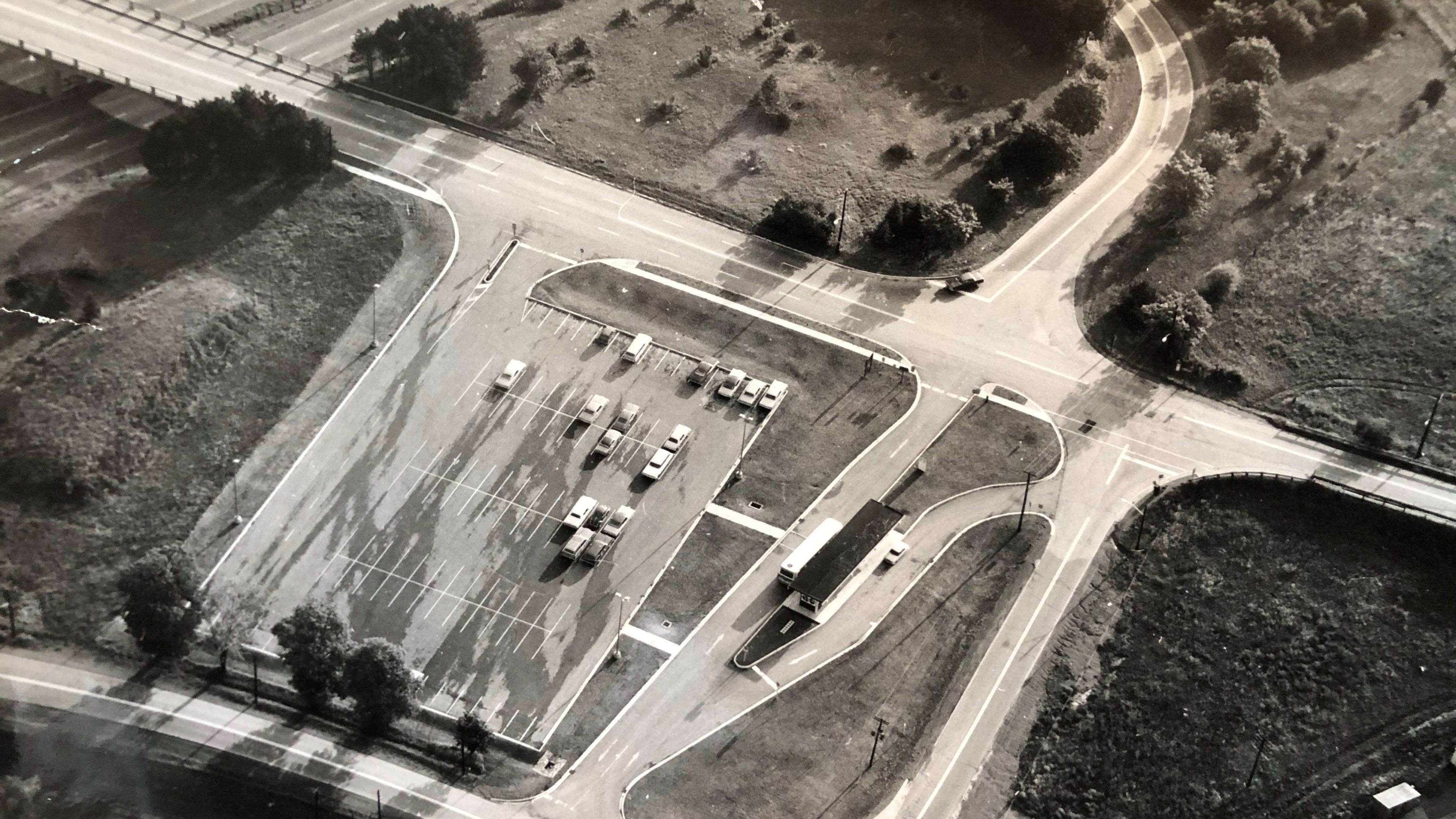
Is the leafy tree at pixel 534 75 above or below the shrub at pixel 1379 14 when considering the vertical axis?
above

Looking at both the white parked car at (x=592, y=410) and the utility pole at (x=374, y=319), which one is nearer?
the white parked car at (x=592, y=410)

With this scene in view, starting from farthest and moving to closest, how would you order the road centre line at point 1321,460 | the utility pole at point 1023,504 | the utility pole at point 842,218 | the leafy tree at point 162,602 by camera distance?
1. the utility pole at point 842,218
2. the utility pole at point 1023,504
3. the road centre line at point 1321,460
4. the leafy tree at point 162,602

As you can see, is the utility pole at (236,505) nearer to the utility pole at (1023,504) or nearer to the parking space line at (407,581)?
the parking space line at (407,581)

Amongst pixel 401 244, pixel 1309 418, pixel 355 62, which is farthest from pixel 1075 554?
pixel 355 62

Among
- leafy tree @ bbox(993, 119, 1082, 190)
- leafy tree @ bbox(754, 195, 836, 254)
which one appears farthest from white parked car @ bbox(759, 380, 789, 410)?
leafy tree @ bbox(993, 119, 1082, 190)

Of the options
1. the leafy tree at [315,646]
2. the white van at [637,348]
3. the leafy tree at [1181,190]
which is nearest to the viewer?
the leafy tree at [315,646]

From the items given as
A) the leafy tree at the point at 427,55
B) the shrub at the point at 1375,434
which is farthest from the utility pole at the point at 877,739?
the leafy tree at the point at 427,55

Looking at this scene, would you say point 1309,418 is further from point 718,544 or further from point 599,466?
point 599,466
